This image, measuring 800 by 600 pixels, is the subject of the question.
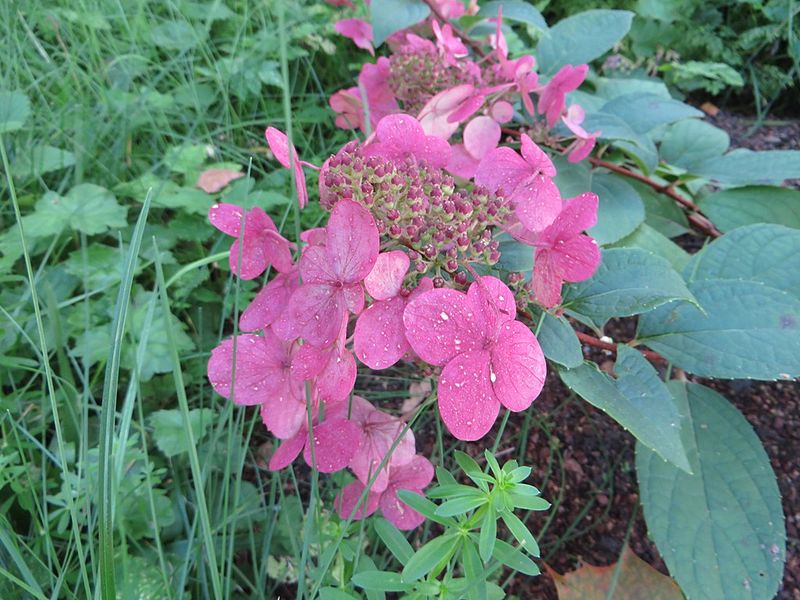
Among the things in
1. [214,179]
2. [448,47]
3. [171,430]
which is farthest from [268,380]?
[214,179]

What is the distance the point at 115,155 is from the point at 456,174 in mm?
941

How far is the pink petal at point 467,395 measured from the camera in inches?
20.4

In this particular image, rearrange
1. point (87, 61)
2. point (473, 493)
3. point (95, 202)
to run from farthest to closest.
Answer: point (87, 61) < point (95, 202) < point (473, 493)

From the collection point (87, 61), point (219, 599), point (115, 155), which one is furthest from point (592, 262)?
point (87, 61)

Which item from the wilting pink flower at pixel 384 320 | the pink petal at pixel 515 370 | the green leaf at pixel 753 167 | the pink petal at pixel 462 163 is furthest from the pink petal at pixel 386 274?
the green leaf at pixel 753 167

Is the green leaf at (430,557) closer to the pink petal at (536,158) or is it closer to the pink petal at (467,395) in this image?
the pink petal at (467,395)

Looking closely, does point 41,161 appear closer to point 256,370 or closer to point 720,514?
point 256,370

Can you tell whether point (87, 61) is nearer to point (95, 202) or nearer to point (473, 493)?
point (95, 202)

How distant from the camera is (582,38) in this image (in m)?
1.29

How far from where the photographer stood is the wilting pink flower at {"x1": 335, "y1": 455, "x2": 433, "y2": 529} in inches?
27.1

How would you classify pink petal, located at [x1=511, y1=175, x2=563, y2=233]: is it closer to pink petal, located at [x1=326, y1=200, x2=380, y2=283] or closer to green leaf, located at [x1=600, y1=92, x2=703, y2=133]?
pink petal, located at [x1=326, y1=200, x2=380, y2=283]

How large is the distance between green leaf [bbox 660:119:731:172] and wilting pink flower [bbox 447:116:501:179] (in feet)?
1.95

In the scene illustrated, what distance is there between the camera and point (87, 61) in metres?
1.63

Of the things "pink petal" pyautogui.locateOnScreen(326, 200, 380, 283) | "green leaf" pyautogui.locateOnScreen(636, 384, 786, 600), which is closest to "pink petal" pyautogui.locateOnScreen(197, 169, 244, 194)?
"pink petal" pyautogui.locateOnScreen(326, 200, 380, 283)
